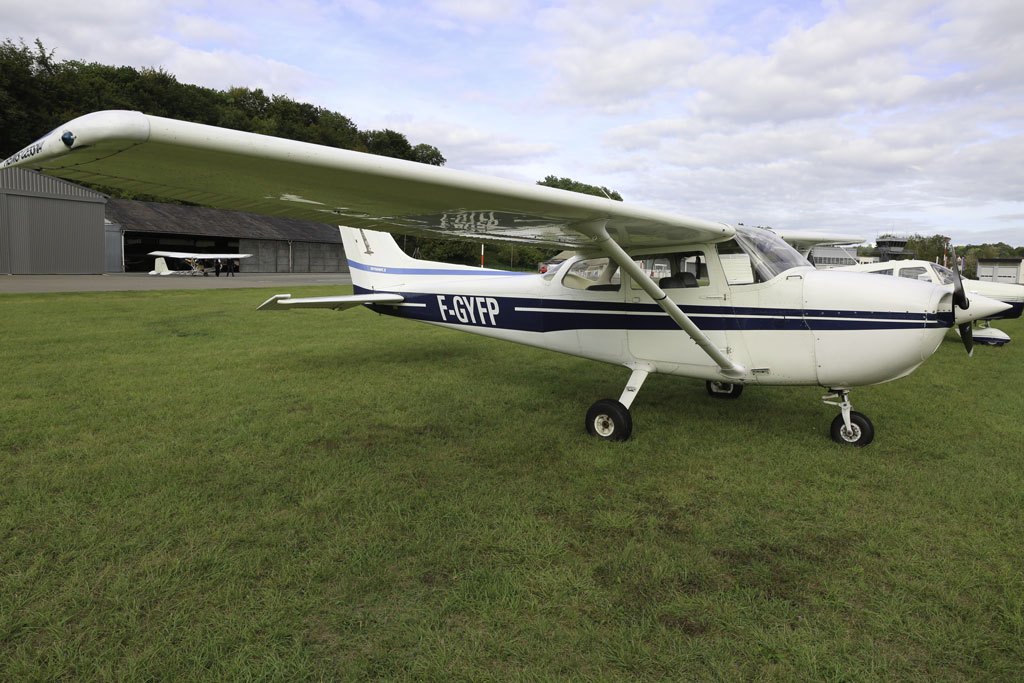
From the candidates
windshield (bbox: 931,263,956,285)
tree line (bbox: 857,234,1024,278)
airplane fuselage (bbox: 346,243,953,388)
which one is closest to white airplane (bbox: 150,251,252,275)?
airplane fuselage (bbox: 346,243,953,388)

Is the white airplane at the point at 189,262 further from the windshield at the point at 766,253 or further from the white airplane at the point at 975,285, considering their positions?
the windshield at the point at 766,253

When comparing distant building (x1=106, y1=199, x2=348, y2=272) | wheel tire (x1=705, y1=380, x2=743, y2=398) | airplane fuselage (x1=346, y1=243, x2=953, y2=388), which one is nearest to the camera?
airplane fuselage (x1=346, y1=243, x2=953, y2=388)

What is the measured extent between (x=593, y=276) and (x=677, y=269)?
2.88 ft

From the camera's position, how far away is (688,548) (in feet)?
9.52

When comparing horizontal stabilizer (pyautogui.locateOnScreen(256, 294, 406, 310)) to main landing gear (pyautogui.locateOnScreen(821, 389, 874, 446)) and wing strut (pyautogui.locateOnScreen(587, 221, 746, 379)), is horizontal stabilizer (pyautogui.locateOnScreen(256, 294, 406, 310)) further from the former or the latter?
main landing gear (pyautogui.locateOnScreen(821, 389, 874, 446))

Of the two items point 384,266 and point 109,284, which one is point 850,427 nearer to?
point 384,266

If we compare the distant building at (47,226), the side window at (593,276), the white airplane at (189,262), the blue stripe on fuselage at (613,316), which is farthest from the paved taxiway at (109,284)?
the side window at (593,276)

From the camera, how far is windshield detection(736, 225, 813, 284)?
177 inches

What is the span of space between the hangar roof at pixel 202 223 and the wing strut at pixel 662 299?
3116 cm

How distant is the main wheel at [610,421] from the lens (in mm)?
4645

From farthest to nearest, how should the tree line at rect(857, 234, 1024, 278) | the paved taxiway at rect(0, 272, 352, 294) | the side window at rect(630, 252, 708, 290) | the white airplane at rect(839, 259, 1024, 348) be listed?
the tree line at rect(857, 234, 1024, 278) < the paved taxiway at rect(0, 272, 352, 294) < the white airplane at rect(839, 259, 1024, 348) < the side window at rect(630, 252, 708, 290)

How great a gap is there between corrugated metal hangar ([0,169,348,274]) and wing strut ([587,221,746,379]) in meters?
24.1

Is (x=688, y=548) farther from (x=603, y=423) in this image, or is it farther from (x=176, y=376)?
(x=176, y=376)

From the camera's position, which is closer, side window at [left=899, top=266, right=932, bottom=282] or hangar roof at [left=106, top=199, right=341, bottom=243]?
side window at [left=899, top=266, right=932, bottom=282]
